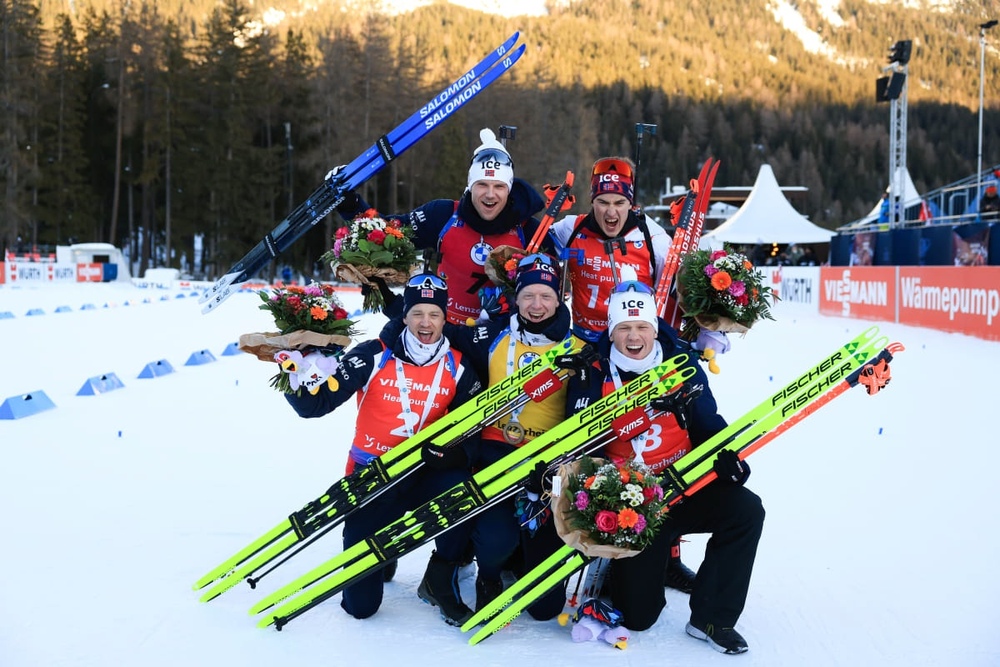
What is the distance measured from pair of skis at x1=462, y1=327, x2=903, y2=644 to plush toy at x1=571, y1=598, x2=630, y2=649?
7.5 inches

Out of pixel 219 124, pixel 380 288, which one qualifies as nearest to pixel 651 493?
pixel 380 288

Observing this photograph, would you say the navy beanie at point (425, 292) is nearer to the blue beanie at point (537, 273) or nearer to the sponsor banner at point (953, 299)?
the blue beanie at point (537, 273)

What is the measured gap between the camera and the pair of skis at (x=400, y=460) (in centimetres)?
381

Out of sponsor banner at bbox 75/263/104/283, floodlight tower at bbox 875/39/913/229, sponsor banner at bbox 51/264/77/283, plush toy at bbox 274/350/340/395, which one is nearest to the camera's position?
plush toy at bbox 274/350/340/395

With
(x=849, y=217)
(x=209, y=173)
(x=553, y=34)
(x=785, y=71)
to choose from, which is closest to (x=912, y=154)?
(x=849, y=217)

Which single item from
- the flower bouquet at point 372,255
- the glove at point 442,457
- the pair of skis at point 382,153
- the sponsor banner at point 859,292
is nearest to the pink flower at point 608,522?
the glove at point 442,457

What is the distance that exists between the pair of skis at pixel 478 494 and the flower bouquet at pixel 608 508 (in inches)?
12.2

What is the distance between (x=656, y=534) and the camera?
3.46m

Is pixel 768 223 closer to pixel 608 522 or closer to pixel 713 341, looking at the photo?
pixel 713 341

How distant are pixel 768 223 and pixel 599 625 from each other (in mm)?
33976

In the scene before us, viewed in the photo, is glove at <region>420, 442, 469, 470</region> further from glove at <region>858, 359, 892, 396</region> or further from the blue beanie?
glove at <region>858, 359, 892, 396</region>

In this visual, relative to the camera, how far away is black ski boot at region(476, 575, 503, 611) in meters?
3.75

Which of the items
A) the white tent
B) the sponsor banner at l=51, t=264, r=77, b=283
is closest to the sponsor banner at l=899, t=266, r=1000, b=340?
the white tent

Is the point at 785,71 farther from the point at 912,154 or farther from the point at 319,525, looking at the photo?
the point at 319,525
